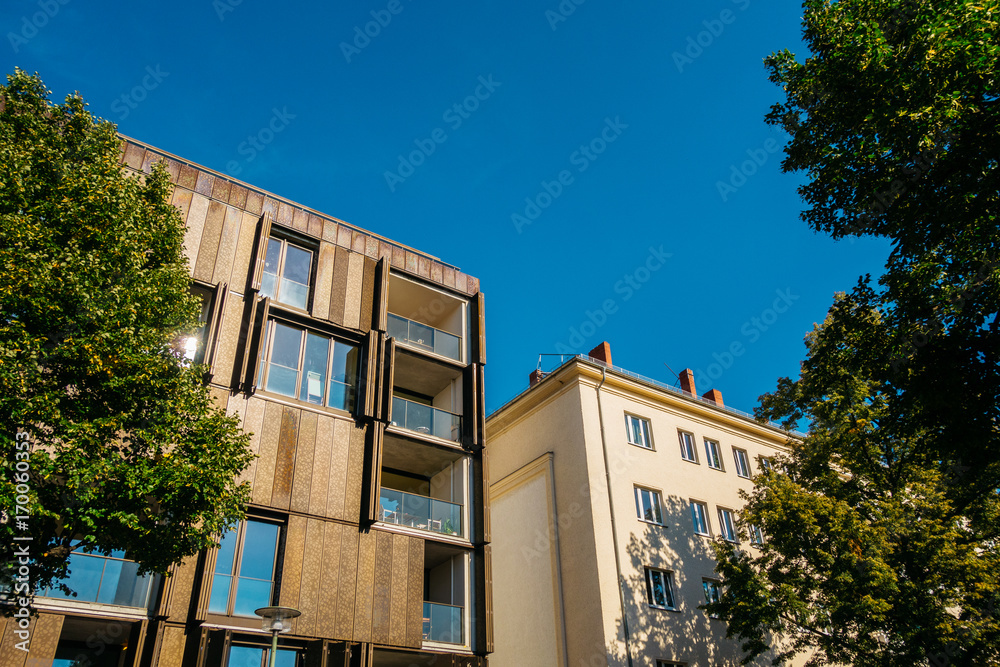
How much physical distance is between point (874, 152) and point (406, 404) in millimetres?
14883

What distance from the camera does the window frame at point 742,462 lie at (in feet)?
105

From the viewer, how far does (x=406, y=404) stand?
22641mm

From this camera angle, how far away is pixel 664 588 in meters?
26.0

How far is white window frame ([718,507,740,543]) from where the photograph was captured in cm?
2928

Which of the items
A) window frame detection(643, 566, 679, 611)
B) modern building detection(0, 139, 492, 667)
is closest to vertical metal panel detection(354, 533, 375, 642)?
modern building detection(0, 139, 492, 667)

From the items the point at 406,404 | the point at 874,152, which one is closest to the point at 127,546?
Result: the point at 406,404

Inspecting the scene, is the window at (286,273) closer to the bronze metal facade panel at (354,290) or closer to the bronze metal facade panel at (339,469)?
the bronze metal facade panel at (354,290)

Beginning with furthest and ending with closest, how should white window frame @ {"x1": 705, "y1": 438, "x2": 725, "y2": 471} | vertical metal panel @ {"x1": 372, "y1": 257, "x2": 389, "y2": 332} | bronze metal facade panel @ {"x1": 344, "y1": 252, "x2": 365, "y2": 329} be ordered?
white window frame @ {"x1": 705, "y1": 438, "x2": 725, "y2": 471} < vertical metal panel @ {"x1": 372, "y1": 257, "x2": 389, "y2": 332} < bronze metal facade panel @ {"x1": 344, "y1": 252, "x2": 365, "y2": 329}

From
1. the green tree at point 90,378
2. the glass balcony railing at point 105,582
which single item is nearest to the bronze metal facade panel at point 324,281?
the green tree at point 90,378

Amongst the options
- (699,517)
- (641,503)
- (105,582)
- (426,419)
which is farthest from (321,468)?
(699,517)

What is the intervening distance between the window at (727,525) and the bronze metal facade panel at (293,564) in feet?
59.9

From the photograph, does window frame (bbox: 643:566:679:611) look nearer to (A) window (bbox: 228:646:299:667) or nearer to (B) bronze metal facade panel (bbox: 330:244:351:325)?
(A) window (bbox: 228:646:299:667)

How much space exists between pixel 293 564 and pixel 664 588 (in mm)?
14502

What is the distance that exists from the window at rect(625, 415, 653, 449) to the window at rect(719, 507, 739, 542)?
4.27m
